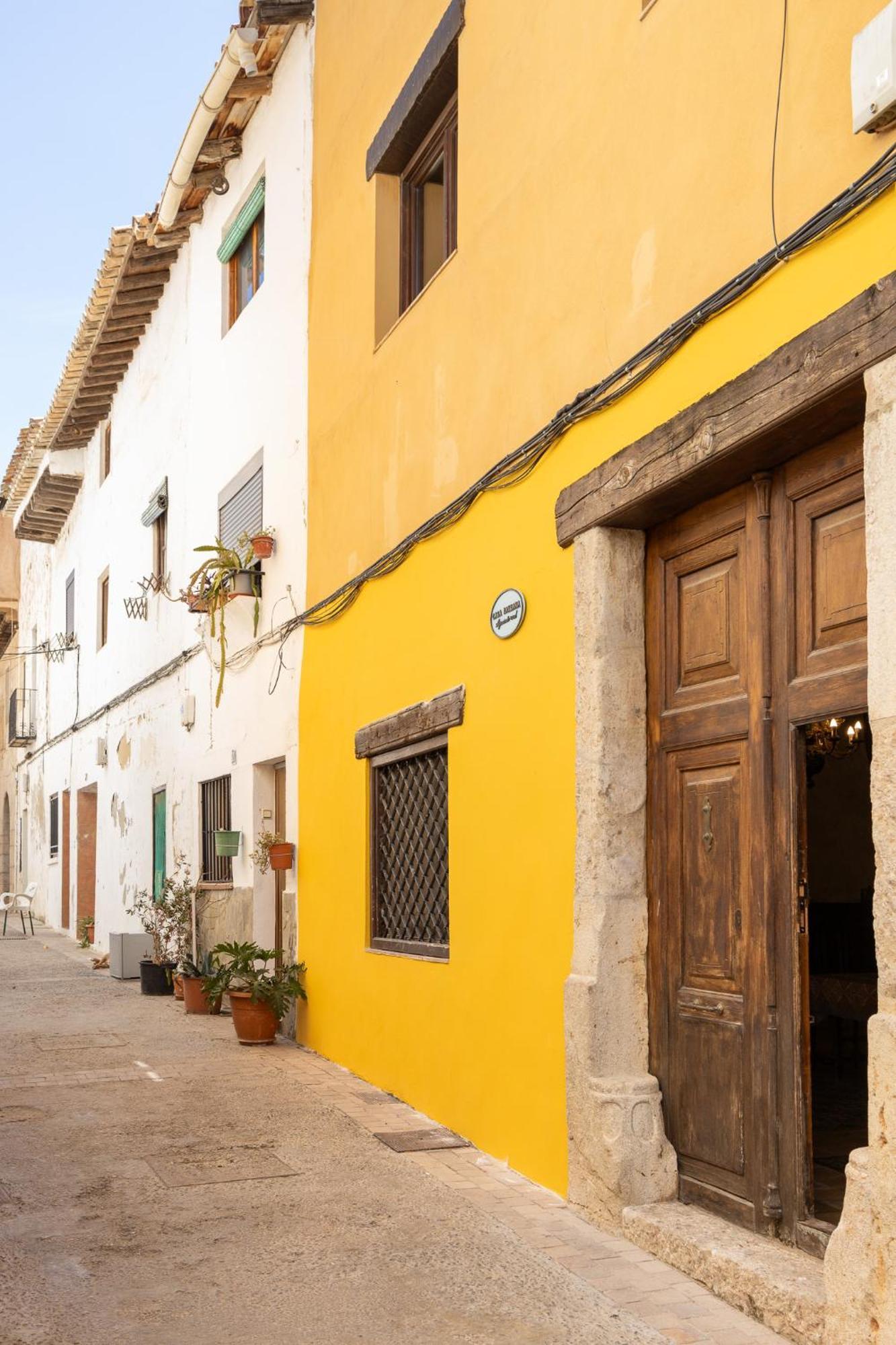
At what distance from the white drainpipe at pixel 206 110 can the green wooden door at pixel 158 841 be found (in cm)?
592

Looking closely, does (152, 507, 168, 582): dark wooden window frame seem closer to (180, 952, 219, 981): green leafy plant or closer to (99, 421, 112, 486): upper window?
(99, 421, 112, 486): upper window

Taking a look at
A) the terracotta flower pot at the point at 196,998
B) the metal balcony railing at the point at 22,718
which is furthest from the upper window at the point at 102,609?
the terracotta flower pot at the point at 196,998

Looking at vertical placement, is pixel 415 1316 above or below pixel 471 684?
below

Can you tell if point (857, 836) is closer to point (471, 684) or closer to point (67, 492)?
point (471, 684)

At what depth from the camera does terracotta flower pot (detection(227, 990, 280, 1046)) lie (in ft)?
31.0

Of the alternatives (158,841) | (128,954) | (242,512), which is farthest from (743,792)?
(158,841)

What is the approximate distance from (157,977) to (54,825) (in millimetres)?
11387

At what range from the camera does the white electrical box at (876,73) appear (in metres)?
3.62

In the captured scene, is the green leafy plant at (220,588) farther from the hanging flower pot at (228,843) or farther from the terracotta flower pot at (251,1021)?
the terracotta flower pot at (251,1021)

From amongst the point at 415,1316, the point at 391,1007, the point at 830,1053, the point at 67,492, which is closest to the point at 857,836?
the point at 830,1053

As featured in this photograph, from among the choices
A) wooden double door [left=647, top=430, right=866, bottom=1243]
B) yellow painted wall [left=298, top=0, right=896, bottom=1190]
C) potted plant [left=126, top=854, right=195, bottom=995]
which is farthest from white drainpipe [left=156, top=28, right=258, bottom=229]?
wooden double door [left=647, top=430, right=866, bottom=1243]

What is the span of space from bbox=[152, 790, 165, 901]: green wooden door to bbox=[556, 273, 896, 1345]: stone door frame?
10215 millimetres

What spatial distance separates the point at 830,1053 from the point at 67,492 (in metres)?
16.5

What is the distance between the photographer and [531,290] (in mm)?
6145
